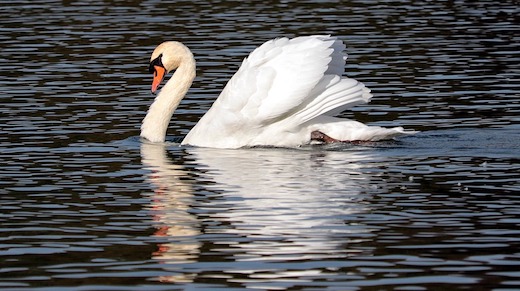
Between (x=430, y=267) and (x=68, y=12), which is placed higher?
(x=430, y=267)

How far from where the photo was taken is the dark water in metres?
9.74

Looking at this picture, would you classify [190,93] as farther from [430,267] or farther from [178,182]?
[430,267]

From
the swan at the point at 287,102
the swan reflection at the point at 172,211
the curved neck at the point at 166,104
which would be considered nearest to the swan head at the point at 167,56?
the curved neck at the point at 166,104

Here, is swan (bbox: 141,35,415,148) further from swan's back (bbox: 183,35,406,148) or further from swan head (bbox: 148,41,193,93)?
A: swan head (bbox: 148,41,193,93)

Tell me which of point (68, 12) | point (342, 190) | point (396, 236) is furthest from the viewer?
point (68, 12)

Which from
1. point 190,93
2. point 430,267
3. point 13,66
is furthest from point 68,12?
point 430,267

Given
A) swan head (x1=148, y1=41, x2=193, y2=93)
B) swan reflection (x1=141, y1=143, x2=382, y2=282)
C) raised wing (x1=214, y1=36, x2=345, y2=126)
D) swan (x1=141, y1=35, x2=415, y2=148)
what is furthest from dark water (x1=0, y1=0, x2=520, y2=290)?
swan head (x1=148, y1=41, x2=193, y2=93)

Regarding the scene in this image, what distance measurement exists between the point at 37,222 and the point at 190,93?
31.7 feet

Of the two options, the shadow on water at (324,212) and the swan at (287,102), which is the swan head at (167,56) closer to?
the swan at (287,102)

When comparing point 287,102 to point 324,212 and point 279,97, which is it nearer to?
point 279,97

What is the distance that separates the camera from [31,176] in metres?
14.1

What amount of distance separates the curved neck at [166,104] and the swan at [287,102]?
0.77 metres

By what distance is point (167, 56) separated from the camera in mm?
18000

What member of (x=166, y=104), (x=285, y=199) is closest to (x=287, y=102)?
(x=166, y=104)
